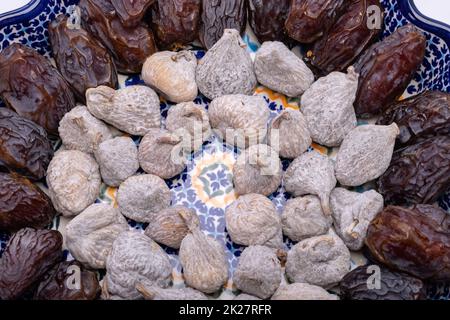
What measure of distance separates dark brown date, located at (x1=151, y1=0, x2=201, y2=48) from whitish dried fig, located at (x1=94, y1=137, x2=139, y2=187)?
1.01ft

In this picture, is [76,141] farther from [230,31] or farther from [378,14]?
[378,14]

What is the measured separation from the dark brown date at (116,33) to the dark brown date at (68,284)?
568 mm

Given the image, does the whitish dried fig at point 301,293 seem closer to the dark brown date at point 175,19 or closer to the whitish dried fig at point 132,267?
the whitish dried fig at point 132,267

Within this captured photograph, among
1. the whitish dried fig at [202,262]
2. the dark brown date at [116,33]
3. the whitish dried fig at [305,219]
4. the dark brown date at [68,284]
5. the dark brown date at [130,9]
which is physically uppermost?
the dark brown date at [130,9]

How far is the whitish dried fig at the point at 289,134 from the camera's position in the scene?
1.50 meters

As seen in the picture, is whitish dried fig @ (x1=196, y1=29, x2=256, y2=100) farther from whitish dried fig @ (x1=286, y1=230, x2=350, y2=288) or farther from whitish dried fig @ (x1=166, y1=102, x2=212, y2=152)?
whitish dried fig @ (x1=286, y1=230, x2=350, y2=288)

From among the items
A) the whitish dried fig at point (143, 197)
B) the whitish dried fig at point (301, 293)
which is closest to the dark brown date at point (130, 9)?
the whitish dried fig at point (143, 197)

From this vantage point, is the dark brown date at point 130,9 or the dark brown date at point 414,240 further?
the dark brown date at point 130,9

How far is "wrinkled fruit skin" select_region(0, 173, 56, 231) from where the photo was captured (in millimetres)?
1433

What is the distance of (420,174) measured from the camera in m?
1.45

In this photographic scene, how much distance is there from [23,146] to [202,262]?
20.2 inches

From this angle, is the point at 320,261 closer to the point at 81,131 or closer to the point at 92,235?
the point at 92,235

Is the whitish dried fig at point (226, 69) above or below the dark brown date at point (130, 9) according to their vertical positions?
below

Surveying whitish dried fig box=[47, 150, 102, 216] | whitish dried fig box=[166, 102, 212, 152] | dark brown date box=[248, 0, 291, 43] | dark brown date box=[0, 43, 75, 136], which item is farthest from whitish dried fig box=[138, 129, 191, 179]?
dark brown date box=[248, 0, 291, 43]
